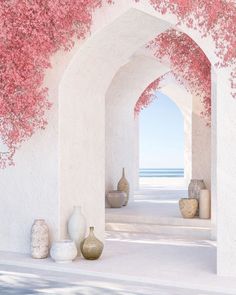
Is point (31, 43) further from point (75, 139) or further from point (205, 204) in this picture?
point (205, 204)

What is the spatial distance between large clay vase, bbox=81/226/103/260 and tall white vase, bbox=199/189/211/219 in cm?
319

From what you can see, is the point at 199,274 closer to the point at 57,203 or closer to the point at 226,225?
the point at 226,225

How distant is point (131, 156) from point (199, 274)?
6.81 metres

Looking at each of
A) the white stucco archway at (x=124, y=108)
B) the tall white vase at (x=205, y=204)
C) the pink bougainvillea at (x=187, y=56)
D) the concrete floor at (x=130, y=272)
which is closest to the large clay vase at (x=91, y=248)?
the concrete floor at (x=130, y=272)

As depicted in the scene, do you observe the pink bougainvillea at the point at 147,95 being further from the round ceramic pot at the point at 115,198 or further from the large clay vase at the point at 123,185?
the round ceramic pot at the point at 115,198

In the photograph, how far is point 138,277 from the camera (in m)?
5.88

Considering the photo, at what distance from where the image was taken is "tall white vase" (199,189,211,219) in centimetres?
964

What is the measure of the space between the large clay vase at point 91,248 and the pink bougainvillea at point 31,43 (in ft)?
4.21

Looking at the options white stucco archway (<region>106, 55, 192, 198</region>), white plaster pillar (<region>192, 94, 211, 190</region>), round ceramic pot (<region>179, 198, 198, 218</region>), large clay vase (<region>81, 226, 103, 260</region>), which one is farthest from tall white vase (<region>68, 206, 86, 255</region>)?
white stucco archway (<region>106, 55, 192, 198</region>)

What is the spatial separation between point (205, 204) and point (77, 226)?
3.15 m

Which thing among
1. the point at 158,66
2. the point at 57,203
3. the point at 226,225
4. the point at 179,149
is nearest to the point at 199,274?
the point at 226,225

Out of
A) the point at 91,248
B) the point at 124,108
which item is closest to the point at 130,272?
the point at 91,248

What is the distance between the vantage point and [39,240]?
692cm

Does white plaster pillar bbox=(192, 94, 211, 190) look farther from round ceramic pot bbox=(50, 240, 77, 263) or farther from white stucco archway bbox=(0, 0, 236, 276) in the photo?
round ceramic pot bbox=(50, 240, 77, 263)
